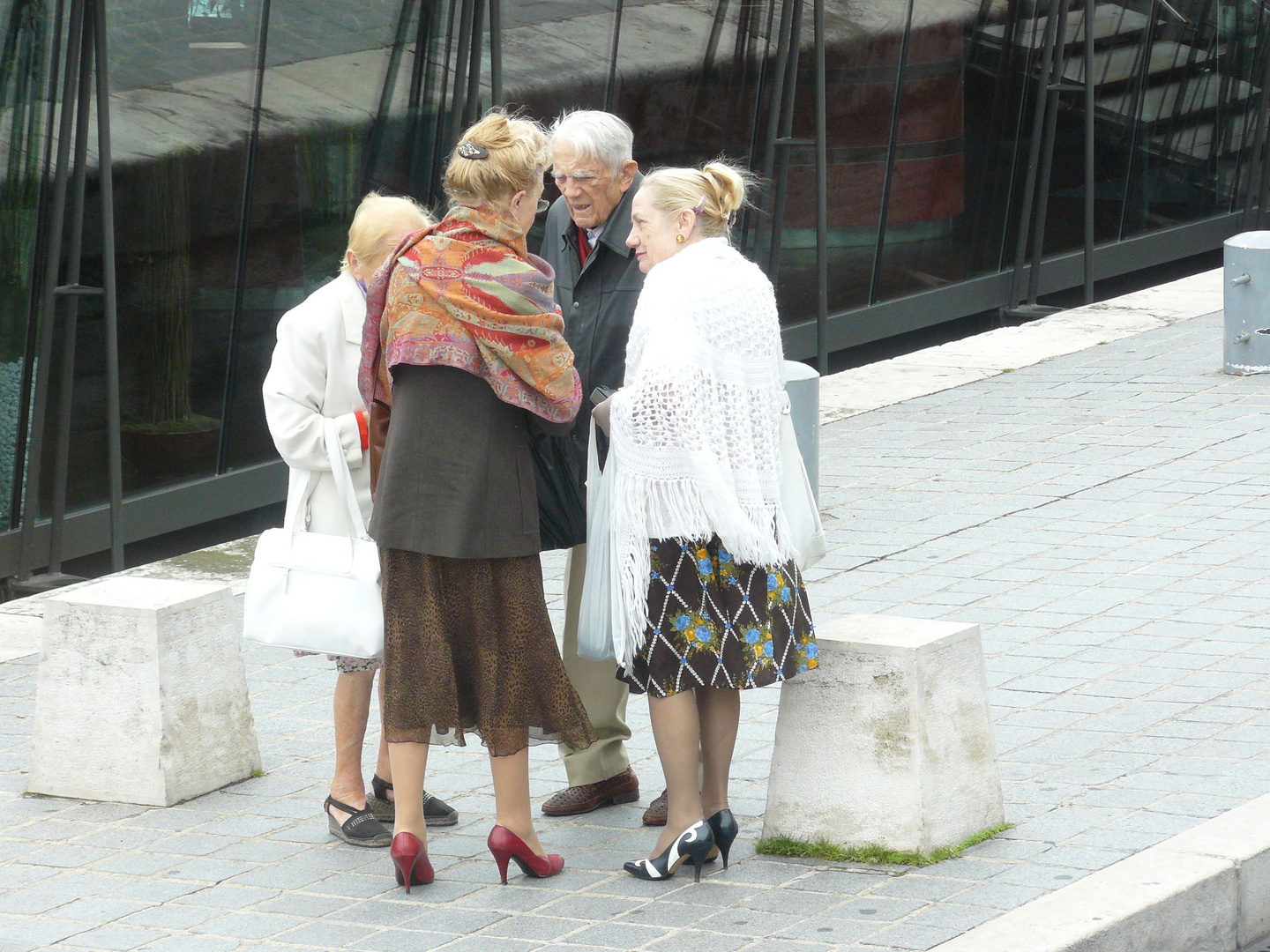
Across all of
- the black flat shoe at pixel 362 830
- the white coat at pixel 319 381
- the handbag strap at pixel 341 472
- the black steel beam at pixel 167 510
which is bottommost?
the black steel beam at pixel 167 510

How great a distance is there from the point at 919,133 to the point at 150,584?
43.1 feet

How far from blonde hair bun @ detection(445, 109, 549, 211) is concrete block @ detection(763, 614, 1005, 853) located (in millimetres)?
1384

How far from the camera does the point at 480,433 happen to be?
170 inches

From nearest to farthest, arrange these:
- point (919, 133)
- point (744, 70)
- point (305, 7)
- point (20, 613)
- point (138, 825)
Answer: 1. point (138, 825)
2. point (20, 613)
3. point (305, 7)
4. point (744, 70)
5. point (919, 133)

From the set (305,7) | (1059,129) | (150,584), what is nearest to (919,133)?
(1059,129)

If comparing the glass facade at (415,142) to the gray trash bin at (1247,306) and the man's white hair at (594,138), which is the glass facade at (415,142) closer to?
the gray trash bin at (1247,306)

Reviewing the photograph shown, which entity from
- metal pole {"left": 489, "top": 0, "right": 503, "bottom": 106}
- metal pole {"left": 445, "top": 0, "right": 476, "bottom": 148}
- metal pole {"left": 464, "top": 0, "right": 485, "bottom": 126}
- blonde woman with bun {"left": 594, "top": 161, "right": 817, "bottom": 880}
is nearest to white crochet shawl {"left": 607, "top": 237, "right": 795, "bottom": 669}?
blonde woman with bun {"left": 594, "top": 161, "right": 817, "bottom": 880}

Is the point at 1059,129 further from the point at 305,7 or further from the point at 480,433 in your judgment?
the point at 480,433

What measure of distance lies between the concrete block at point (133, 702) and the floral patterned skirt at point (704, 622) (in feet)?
5.07

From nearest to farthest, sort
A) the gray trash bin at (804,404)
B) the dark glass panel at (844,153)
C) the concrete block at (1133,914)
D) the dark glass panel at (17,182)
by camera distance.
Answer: the concrete block at (1133,914) → the gray trash bin at (804,404) → the dark glass panel at (17,182) → the dark glass panel at (844,153)

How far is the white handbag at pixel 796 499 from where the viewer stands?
4.54 metres

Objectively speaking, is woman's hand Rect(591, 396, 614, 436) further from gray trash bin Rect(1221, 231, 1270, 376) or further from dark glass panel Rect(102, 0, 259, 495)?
gray trash bin Rect(1221, 231, 1270, 376)

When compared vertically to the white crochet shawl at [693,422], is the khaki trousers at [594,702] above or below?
below

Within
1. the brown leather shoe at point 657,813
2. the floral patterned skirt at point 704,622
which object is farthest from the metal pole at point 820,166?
the floral patterned skirt at point 704,622
